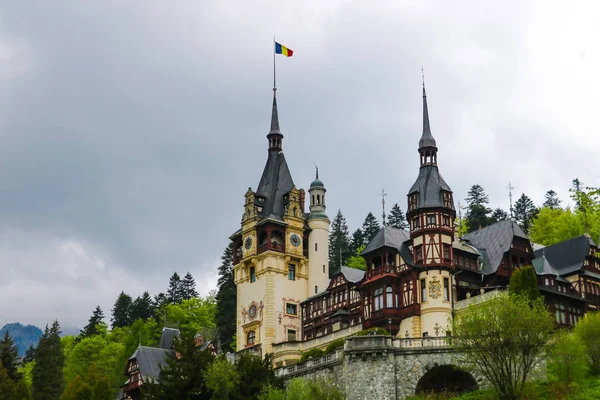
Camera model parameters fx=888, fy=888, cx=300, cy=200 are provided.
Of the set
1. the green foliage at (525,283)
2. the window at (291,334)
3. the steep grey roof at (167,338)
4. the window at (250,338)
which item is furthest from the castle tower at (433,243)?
the steep grey roof at (167,338)

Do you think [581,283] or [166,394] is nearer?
[166,394]

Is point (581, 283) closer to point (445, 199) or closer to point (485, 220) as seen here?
point (445, 199)

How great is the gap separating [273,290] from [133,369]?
12975 mm

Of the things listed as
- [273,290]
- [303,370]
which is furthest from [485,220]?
[303,370]

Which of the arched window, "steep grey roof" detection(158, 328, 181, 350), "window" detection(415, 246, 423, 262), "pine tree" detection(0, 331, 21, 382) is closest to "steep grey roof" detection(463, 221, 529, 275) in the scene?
"window" detection(415, 246, 423, 262)

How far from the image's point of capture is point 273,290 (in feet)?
243

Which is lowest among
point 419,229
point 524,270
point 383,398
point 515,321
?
point 383,398

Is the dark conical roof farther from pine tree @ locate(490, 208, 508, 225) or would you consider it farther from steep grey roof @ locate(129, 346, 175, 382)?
pine tree @ locate(490, 208, 508, 225)

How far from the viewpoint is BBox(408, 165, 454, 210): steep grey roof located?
62844 millimetres

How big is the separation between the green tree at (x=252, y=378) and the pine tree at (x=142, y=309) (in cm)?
6634

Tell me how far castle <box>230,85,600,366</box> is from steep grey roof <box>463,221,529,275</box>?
9 cm

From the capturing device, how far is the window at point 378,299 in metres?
63.3

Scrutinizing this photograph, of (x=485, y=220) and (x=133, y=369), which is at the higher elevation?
(x=485, y=220)

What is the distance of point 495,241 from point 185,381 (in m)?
27.3
